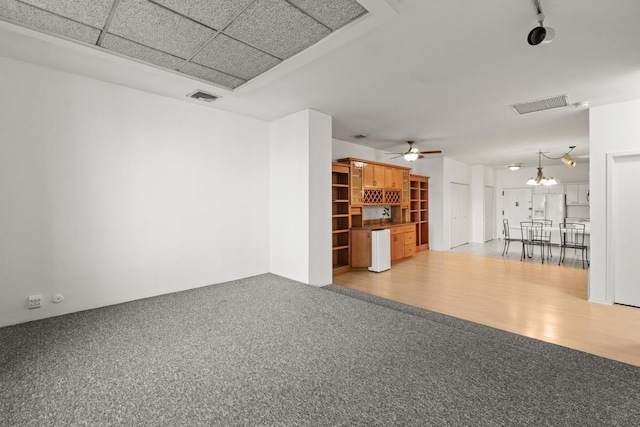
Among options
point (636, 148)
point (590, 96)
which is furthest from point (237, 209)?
point (636, 148)

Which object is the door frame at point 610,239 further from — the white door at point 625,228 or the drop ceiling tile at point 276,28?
the drop ceiling tile at point 276,28

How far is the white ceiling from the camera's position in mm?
2291

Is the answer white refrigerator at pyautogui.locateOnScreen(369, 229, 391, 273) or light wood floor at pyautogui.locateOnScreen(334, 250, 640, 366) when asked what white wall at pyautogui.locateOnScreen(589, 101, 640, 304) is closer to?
light wood floor at pyautogui.locateOnScreen(334, 250, 640, 366)

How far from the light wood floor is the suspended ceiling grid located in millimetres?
3519

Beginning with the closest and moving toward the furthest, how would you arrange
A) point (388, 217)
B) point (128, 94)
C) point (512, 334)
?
point (512, 334)
point (128, 94)
point (388, 217)

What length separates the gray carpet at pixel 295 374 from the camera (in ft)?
5.76

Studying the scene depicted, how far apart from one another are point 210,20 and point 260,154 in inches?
111

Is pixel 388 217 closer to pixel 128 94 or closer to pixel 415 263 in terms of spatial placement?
pixel 415 263

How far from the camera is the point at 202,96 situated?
402cm

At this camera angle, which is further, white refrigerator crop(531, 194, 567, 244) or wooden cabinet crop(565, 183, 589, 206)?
white refrigerator crop(531, 194, 567, 244)

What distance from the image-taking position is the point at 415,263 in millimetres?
7004

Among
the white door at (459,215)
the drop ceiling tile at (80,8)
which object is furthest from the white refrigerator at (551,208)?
the drop ceiling tile at (80,8)

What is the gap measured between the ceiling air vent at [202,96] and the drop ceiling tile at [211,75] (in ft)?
1.36

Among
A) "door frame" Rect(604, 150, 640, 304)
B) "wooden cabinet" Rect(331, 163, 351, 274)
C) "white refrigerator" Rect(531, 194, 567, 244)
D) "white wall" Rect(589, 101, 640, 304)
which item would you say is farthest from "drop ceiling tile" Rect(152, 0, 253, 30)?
"white refrigerator" Rect(531, 194, 567, 244)
